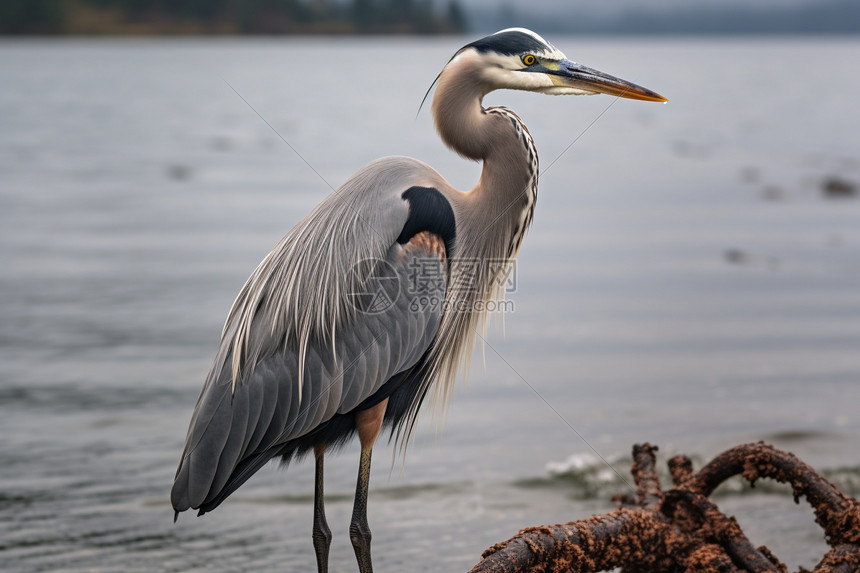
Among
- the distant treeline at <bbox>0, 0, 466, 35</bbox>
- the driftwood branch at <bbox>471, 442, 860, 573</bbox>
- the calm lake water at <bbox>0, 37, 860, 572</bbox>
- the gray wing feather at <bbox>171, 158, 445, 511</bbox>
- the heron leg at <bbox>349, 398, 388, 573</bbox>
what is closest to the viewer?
the driftwood branch at <bbox>471, 442, 860, 573</bbox>

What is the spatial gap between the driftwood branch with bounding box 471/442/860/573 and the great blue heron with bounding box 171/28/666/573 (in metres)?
0.93

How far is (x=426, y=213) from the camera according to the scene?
383 centimetres

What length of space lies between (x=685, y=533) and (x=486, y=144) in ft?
5.57

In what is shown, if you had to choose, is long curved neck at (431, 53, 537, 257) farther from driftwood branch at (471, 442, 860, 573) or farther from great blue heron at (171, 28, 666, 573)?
driftwood branch at (471, 442, 860, 573)

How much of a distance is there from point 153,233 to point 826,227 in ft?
31.4

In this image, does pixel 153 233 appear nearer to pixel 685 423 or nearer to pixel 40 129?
pixel 685 423

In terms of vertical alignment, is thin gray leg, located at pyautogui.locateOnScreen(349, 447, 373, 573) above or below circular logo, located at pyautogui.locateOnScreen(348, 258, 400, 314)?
below

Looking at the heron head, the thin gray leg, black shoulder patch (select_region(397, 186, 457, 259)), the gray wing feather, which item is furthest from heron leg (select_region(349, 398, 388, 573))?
the heron head

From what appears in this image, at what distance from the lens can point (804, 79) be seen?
63500mm

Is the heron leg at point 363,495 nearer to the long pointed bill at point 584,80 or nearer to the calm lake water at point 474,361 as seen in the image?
the calm lake water at point 474,361

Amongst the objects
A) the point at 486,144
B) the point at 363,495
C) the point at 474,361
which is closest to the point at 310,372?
the point at 363,495

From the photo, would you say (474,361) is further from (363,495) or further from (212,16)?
(212,16)

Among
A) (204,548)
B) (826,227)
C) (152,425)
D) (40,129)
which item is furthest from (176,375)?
(40,129)

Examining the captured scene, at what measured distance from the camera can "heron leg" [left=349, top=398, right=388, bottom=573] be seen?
387 cm
